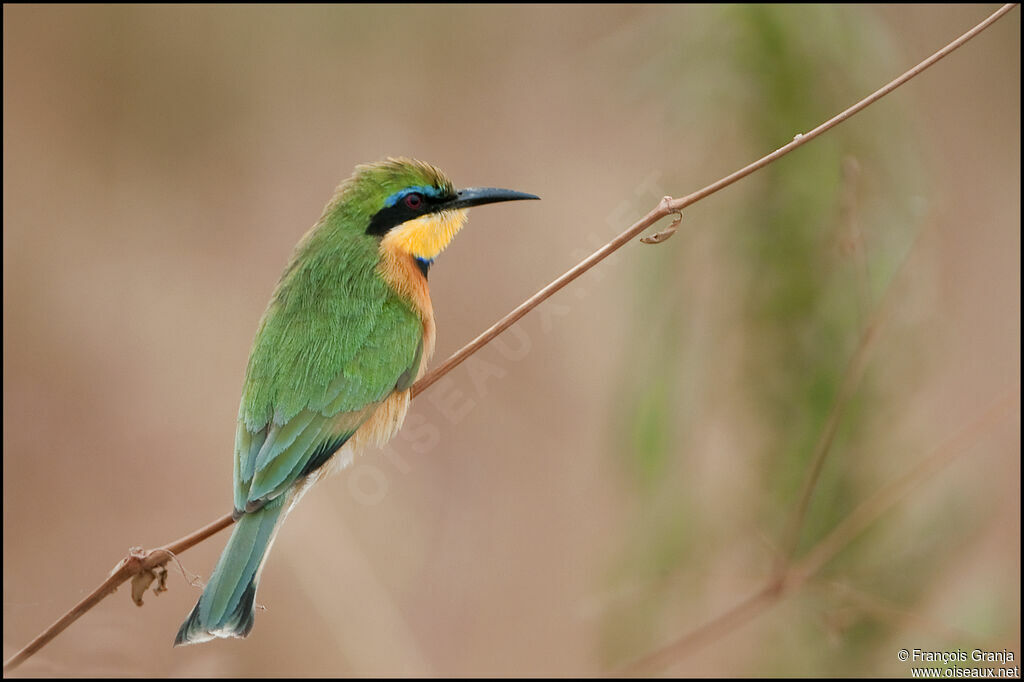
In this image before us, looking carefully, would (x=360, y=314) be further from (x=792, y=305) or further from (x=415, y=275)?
(x=792, y=305)

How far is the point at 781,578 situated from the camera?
2.58 m

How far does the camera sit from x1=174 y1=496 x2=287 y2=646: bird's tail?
220cm

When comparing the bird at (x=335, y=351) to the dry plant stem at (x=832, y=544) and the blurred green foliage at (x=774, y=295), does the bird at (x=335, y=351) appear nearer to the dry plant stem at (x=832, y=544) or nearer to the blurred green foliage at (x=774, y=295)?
the blurred green foliage at (x=774, y=295)

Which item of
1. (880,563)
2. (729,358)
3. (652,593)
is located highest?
(729,358)

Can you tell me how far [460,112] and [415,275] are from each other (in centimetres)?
229

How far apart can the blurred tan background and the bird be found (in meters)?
0.44

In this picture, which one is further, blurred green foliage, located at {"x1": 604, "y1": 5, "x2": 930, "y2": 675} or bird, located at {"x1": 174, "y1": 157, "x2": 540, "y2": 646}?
blurred green foliage, located at {"x1": 604, "y1": 5, "x2": 930, "y2": 675}

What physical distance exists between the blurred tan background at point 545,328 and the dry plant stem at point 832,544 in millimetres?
67

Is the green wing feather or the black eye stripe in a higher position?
the black eye stripe

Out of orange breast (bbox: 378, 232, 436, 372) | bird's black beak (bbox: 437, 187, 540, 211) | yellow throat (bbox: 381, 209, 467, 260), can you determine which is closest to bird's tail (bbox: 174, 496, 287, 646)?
orange breast (bbox: 378, 232, 436, 372)

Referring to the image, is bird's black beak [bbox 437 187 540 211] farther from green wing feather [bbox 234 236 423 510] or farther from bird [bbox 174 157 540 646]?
green wing feather [bbox 234 236 423 510]

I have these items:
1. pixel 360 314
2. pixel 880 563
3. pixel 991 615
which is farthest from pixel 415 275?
pixel 991 615

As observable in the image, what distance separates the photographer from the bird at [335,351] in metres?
2.45

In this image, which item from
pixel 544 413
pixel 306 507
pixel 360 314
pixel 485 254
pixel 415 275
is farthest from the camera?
pixel 485 254
